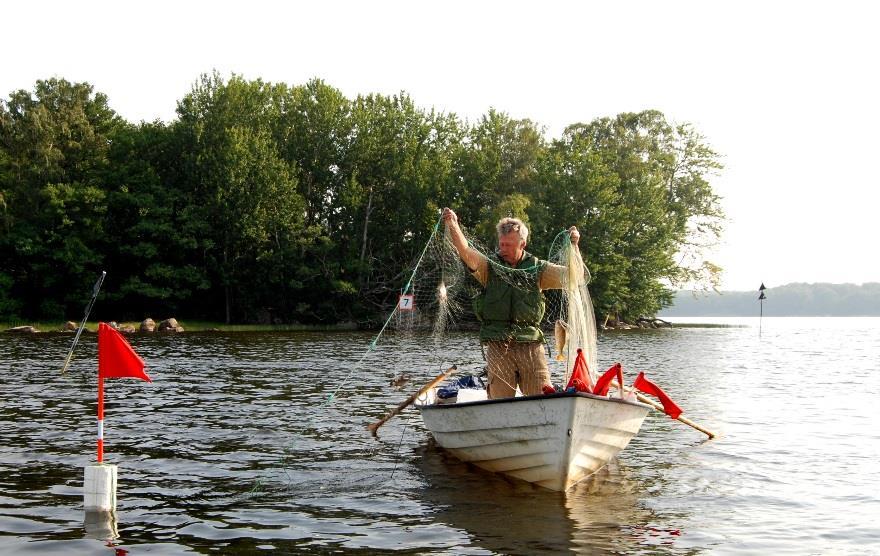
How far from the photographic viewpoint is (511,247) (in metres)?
11.8

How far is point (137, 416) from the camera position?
18.5 meters

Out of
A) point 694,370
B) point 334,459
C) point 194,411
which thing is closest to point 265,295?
point 694,370

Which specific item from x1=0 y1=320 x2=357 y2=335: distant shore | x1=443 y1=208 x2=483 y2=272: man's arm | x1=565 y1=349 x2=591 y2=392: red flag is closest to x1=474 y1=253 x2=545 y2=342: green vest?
x1=443 y1=208 x2=483 y2=272: man's arm

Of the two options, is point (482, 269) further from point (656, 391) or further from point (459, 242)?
point (656, 391)

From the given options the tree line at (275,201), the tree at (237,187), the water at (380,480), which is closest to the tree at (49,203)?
the tree line at (275,201)

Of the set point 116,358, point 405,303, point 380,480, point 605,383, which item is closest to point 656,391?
point 605,383

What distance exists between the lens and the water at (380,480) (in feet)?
30.4

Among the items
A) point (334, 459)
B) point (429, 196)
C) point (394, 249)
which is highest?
point (429, 196)

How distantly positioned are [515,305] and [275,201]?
56975 mm

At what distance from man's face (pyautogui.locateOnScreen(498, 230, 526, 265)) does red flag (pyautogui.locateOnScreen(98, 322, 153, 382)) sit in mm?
5092

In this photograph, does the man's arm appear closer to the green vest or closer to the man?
the man

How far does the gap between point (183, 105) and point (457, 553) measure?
215ft

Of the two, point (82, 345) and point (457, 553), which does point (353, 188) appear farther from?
Answer: point (457, 553)

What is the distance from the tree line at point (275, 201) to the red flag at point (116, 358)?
55.7 metres
